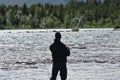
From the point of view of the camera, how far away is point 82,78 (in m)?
34.3

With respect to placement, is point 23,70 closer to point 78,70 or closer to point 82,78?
point 78,70

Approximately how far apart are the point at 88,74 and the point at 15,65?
444 inches

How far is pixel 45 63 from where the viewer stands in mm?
47781

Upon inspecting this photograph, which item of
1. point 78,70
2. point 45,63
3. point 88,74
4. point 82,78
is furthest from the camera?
point 45,63

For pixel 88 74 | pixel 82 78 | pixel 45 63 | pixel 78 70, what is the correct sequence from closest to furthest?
pixel 82 78
pixel 88 74
pixel 78 70
pixel 45 63

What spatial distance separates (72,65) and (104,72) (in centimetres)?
747

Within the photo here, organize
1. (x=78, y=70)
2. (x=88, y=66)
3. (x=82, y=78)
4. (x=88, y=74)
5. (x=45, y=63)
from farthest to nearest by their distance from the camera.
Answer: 1. (x=45, y=63)
2. (x=88, y=66)
3. (x=78, y=70)
4. (x=88, y=74)
5. (x=82, y=78)

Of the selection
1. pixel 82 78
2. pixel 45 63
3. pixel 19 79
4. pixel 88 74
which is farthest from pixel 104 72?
pixel 45 63

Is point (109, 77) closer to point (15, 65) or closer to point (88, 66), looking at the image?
point (88, 66)

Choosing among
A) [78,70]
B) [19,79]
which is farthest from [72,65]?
[19,79]

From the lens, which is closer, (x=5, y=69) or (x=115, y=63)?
(x=5, y=69)

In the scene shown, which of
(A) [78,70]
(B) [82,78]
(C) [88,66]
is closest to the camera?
(B) [82,78]

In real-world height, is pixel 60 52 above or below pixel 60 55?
above

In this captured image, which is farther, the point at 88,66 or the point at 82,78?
the point at 88,66
